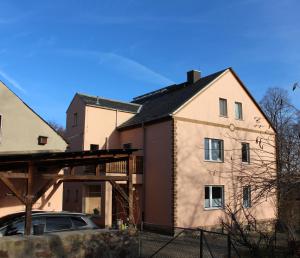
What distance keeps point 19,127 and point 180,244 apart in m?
8.86

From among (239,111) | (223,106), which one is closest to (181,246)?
(223,106)

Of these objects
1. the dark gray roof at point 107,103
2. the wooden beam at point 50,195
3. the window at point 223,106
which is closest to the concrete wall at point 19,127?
the wooden beam at point 50,195

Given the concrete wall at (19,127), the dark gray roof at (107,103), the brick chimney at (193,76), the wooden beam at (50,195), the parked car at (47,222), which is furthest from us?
the brick chimney at (193,76)

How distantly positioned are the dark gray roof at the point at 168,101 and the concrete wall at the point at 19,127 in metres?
6.90

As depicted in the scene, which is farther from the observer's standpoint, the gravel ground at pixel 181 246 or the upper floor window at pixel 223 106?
the upper floor window at pixel 223 106

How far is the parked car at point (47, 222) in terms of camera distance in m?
10.1

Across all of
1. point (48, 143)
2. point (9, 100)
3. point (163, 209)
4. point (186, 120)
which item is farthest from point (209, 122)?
point (9, 100)

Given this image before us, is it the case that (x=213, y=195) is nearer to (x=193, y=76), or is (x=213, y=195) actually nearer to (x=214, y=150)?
Answer: (x=214, y=150)

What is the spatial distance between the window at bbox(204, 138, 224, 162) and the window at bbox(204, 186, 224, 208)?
5.50 ft

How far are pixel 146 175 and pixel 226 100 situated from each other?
6880 mm

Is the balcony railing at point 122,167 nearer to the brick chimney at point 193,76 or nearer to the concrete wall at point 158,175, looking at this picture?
the concrete wall at point 158,175

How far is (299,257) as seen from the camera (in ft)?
25.7

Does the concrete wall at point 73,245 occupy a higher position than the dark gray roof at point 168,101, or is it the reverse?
the dark gray roof at point 168,101

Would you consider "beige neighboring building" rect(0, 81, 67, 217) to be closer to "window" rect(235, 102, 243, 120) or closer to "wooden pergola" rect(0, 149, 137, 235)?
"wooden pergola" rect(0, 149, 137, 235)
